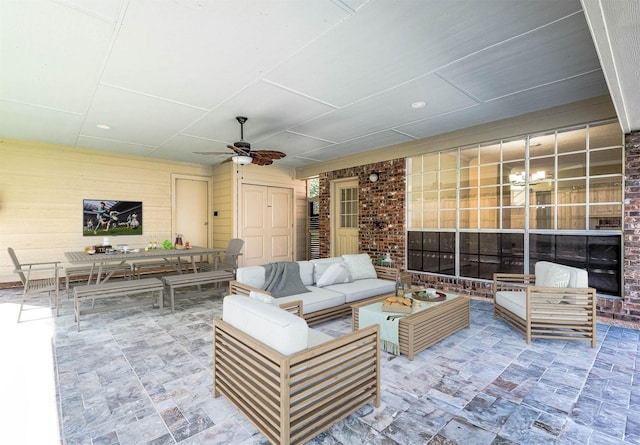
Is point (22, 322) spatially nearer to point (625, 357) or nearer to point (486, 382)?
point (486, 382)

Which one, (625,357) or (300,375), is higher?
(300,375)

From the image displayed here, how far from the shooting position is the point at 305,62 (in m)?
2.97

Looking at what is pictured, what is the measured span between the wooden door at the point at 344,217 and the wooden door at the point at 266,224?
4.89 feet

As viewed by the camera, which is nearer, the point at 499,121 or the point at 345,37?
the point at 345,37

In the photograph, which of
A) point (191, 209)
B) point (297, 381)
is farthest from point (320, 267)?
point (191, 209)

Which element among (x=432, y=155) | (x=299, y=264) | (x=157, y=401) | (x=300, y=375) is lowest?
(x=157, y=401)

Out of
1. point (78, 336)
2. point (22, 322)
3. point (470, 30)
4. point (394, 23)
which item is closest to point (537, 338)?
point (470, 30)

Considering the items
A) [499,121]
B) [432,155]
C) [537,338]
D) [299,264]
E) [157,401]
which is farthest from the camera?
[432,155]

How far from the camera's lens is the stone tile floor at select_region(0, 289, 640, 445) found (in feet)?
6.15

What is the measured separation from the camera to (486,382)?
2.47 metres

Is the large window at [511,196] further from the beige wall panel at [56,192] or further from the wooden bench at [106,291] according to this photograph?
the beige wall panel at [56,192]

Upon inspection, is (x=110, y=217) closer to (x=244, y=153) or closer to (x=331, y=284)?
(x=244, y=153)

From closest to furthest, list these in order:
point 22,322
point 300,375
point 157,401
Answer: point 300,375 < point 157,401 < point 22,322

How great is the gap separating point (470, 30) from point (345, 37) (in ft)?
3.37
